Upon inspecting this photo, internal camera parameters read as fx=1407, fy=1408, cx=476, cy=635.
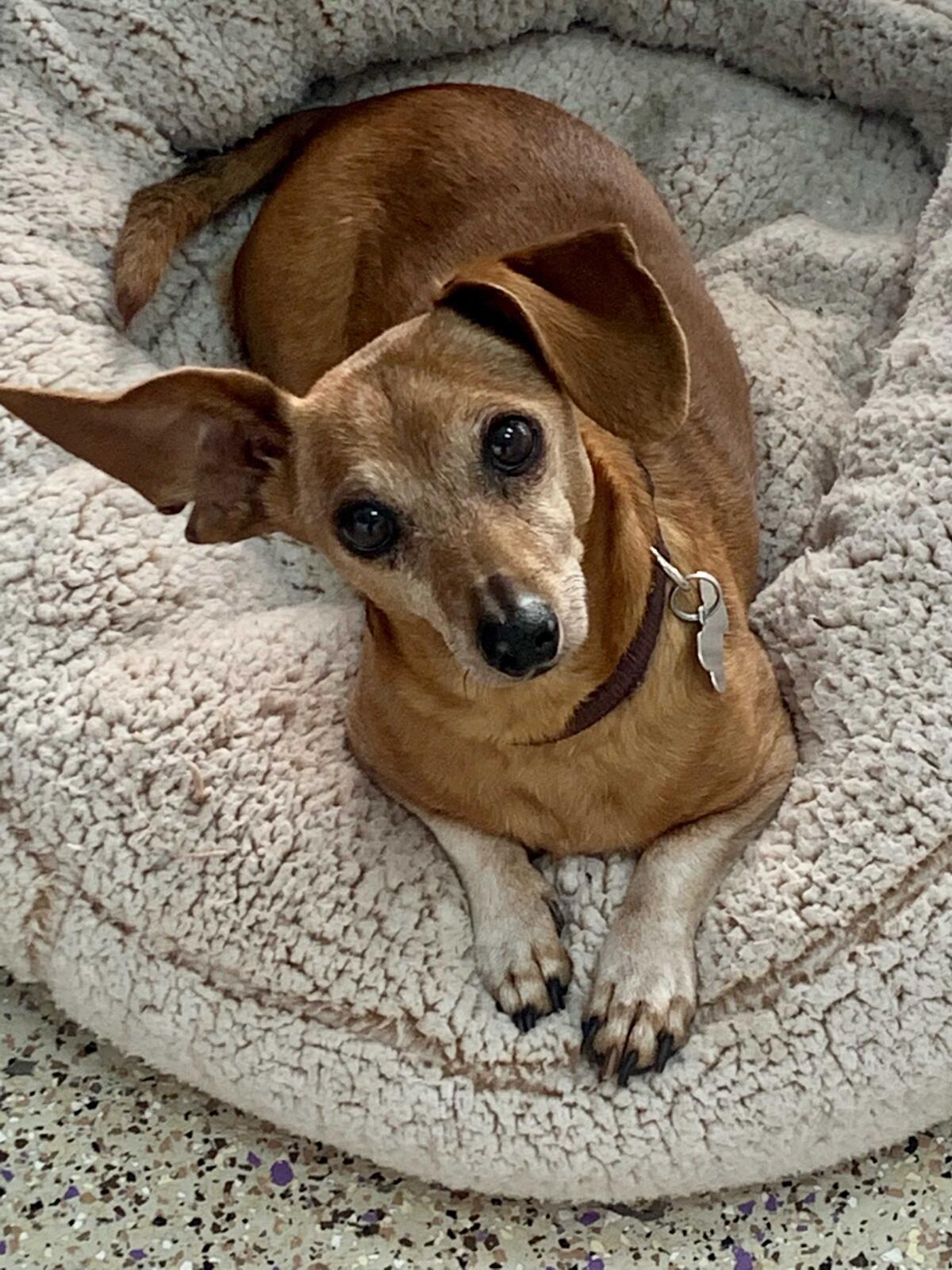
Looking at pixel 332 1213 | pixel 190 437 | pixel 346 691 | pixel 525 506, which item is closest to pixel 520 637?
pixel 525 506

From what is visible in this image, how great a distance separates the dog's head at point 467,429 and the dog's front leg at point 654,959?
1.21 feet

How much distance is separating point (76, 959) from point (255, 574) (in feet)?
1.91

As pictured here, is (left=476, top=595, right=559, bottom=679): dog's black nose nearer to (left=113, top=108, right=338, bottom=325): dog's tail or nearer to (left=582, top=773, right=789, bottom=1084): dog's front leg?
(left=582, top=773, right=789, bottom=1084): dog's front leg

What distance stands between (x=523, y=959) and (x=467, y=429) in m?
0.59

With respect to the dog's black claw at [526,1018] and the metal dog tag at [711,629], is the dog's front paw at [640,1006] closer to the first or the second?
the dog's black claw at [526,1018]

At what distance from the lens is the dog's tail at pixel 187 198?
6.61 feet

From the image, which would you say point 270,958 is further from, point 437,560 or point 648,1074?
point 437,560

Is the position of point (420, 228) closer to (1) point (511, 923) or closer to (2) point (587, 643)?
(2) point (587, 643)

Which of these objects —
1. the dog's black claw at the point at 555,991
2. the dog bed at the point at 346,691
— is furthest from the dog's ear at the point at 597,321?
the dog's black claw at the point at 555,991

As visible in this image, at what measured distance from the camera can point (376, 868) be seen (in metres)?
1.62

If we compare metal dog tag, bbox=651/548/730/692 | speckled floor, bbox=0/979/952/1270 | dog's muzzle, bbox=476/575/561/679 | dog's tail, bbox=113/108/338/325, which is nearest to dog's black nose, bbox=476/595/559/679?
dog's muzzle, bbox=476/575/561/679

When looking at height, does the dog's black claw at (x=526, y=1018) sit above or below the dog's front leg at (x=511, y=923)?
below

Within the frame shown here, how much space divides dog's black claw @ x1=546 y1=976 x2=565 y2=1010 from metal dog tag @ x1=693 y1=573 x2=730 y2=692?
0.36 metres

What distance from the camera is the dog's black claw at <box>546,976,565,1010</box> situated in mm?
1530
